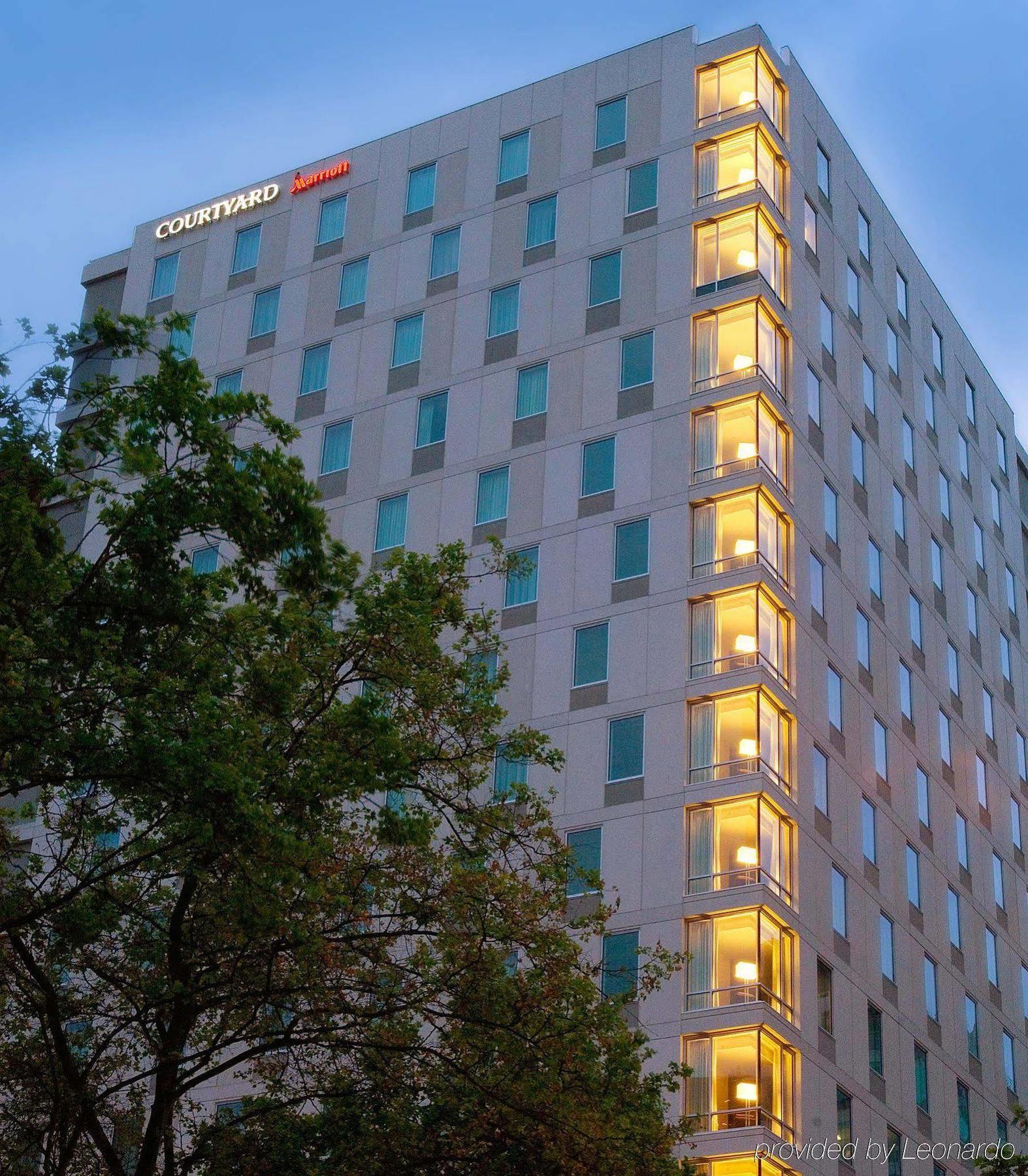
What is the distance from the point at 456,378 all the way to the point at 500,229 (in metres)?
5.53

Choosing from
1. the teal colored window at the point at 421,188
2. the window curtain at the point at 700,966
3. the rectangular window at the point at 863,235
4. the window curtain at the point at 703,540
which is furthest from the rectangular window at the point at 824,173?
the window curtain at the point at 700,966

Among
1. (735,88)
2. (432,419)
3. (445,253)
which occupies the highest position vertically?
(735,88)

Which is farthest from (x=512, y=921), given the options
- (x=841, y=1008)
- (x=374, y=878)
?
(x=841, y=1008)

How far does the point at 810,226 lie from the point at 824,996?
995 inches

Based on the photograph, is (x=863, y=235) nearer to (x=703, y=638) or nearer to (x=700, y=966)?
(x=703, y=638)

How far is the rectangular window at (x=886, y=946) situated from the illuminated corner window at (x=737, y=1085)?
8.98m

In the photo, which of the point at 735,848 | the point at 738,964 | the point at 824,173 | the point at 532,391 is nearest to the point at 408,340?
the point at 532,391

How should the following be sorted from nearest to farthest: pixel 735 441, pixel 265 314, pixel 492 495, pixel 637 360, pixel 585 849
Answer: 1. pixel 585 849
2. pixel 735 441
3. pixel 637 360
4. pixel 492 495
5. pixel 265 314

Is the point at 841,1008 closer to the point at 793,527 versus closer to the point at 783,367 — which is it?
the point at 793,527

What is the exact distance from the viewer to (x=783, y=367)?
5853cm

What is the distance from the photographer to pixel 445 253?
2544 inches

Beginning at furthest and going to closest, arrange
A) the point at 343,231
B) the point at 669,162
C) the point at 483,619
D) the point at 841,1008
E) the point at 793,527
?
the point at 343,231
the point at 669,162
the point at 793,527
the point at 841,1008
the point at 483,619

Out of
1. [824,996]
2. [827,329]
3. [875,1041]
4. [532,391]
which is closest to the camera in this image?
[824,996]

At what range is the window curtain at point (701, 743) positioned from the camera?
168 feet
